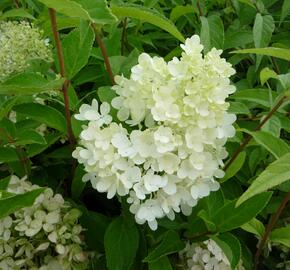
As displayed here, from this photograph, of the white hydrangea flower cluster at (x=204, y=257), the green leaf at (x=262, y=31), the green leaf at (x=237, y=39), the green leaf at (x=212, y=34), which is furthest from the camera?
the green leaf at (x=237, y=39)

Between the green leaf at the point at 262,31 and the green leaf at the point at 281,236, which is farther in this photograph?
the green leaf at the point at 262,31

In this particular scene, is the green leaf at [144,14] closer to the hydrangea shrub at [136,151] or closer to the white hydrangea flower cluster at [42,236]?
the hydrangea shrub at [136,151]

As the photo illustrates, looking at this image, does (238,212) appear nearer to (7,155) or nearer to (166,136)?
(166,136)

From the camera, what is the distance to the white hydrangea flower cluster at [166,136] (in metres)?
0.95

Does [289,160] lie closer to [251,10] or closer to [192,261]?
[192,261]

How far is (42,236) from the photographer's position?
45.6 inches

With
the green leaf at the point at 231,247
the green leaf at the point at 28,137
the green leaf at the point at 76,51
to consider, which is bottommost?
the green leaf at the point at 231,247

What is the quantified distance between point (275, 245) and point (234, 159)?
1.04 ft

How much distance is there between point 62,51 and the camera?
1133 millimetres

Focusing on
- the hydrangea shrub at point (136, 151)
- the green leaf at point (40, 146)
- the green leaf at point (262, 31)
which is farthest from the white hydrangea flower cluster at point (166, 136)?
the green leaf at point (262, 31)

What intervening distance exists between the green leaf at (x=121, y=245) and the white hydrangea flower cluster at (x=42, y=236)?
7 cm

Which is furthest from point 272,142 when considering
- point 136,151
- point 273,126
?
point 136,151

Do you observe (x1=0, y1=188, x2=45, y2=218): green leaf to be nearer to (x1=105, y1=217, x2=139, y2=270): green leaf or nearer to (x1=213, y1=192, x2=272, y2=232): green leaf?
(x1=105, y1=217, x2=139, y2=270): green leaf

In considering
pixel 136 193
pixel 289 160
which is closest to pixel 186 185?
pixel 136 193
